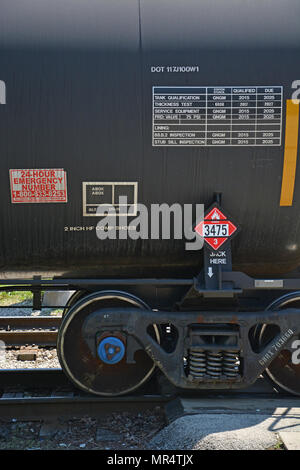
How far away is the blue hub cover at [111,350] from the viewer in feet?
14.4

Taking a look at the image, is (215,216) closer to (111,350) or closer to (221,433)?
(111,350)

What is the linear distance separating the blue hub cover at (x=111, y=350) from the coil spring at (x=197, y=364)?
2.16ft

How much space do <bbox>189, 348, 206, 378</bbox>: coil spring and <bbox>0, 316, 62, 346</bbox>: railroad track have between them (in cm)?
233

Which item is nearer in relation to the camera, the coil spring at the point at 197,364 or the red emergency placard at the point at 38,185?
the red emergency placard at the point at 38,185

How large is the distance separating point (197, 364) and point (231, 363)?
1.06 feet

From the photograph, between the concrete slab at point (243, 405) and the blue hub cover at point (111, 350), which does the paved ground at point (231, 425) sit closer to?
the concrete slab at point (243, 405)

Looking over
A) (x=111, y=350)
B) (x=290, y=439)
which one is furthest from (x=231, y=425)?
(x=111, y=350)

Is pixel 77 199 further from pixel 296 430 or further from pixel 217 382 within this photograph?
pixel 296 430

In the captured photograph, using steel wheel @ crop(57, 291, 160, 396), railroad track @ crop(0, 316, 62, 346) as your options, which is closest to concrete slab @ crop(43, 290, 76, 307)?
railroad track @ crop(0, 316, 62, 346)

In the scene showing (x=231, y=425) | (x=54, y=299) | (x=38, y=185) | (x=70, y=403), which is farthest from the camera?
(x=54, y=299)

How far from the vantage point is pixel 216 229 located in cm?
420

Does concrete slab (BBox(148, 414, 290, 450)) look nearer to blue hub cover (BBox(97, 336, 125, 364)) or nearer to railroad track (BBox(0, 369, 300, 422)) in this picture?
railroad track (BBox(0, 369, 300, 422))

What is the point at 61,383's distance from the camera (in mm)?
4969

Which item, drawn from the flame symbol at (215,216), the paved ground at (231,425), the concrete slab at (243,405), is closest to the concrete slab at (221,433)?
the paved ground at (231,425)
